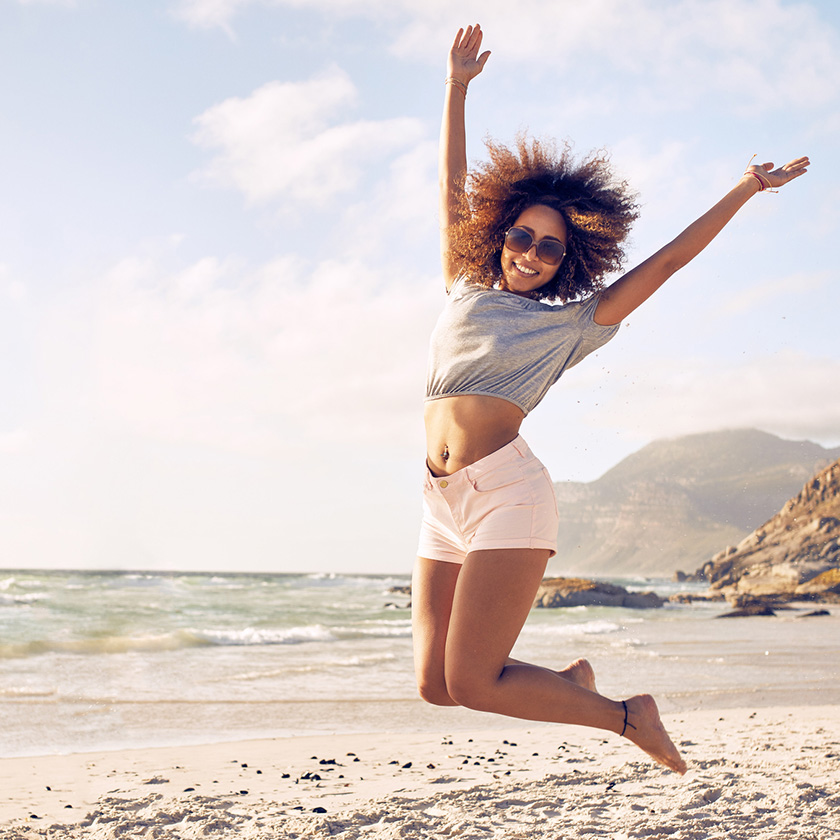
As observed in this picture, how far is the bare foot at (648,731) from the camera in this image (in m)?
2.70

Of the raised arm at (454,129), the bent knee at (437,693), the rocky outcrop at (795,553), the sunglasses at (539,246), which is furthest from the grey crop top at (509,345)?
the rocky outcrop at (795,553)

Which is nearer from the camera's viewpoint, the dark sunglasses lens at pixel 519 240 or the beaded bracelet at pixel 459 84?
the dark sunglasses lens at pixel 519 240

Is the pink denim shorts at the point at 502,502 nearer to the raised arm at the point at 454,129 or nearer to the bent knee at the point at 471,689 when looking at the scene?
the bent knee at the point at 471,689

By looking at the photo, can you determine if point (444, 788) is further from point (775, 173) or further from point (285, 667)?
point (285, 667)

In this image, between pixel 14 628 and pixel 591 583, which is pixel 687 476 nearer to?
pixel 591 583

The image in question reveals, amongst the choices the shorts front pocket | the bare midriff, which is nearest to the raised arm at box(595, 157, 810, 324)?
the bare midriff

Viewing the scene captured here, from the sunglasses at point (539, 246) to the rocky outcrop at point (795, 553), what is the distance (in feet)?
79.0

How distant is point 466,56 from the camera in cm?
343

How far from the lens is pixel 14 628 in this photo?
13.5 m

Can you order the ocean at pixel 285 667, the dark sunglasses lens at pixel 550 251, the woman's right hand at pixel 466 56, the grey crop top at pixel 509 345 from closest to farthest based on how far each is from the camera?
the grey crop top at pixel 509 345
the dark sunglasses lens at pixel 550 251
the woman's right hand at pixel 466 56
the ocean at pixel 285 667

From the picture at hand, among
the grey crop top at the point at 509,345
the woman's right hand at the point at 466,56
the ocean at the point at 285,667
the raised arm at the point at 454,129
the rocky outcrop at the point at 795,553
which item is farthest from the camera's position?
the rocky outcrop at the point at 795,553

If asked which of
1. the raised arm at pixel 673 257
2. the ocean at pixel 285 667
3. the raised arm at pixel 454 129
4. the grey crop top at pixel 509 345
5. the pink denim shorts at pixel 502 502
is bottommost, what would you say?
the ocean at pixel 285 667

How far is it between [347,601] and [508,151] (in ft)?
69.8

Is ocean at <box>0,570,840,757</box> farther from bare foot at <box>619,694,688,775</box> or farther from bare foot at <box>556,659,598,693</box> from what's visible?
bare foot at <box>619,694,688,775</box>
